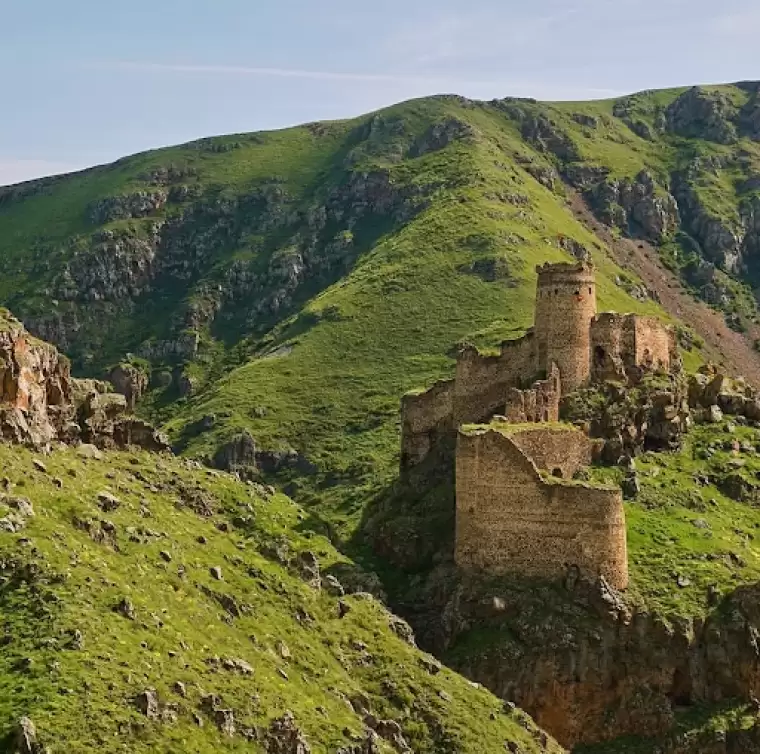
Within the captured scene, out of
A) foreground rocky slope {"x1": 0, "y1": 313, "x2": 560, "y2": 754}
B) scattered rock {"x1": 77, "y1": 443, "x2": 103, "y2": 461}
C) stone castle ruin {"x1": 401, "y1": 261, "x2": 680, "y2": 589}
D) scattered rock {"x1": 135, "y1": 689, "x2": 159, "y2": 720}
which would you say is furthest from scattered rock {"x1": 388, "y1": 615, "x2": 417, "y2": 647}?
scattered rock {"x1": 135, "y1": 689, "x2": 159, "y2": 720}

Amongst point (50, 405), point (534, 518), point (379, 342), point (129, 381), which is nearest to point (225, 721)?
point (50, 405)

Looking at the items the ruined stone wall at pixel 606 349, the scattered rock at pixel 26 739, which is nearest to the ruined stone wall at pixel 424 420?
the ruined stone wall at pixel 606 349

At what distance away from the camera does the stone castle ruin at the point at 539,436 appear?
75938 mm

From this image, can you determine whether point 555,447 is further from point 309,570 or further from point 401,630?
point 309,570

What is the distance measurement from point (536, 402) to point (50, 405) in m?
31.5

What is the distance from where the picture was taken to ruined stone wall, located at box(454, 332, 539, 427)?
9081 centimetres

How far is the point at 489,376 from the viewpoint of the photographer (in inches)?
3627

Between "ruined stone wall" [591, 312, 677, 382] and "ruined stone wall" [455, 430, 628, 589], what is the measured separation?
1627 centimetres

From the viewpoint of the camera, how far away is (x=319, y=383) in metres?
161

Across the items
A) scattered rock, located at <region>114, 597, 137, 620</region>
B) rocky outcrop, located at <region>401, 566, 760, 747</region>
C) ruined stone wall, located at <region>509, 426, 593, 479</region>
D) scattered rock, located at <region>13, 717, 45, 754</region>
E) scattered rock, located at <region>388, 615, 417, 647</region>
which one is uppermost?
ruined stone wall, located at <region>509, 426, 593, 479</region>

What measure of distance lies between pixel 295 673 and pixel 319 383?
10469cm

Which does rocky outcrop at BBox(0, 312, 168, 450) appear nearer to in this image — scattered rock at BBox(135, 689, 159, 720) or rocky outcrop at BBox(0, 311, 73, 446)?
rocky outcrop at BBox(0, 311, 73, 446)

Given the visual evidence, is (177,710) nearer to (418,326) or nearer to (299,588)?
(299,588)

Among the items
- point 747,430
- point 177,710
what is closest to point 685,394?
point 747,430
